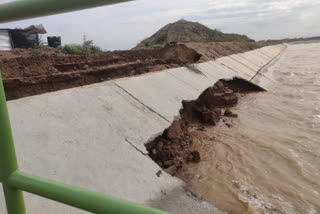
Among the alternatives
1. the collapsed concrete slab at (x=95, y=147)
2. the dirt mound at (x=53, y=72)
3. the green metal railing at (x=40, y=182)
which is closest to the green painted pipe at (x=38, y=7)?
the green metal railing at (x=40, y=182)

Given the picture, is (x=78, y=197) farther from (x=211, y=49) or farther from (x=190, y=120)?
(x=211, y=49)

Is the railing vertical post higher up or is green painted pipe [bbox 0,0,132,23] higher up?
green painted pipe [bbox 0,0,132,23]

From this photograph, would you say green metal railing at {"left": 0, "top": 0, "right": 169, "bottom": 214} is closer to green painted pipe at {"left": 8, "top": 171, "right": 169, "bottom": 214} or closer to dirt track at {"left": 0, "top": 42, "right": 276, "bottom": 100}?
green painted pipe at {"left": 8, "top": 171, "right": 169, "bottom": 214}

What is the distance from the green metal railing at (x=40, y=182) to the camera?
0.60 metres

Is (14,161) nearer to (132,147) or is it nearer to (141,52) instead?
(132,147)

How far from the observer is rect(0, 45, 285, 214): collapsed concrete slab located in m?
2.07

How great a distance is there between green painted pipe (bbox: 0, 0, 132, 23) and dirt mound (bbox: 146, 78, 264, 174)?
2.30m

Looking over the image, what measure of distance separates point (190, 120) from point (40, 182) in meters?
3.85

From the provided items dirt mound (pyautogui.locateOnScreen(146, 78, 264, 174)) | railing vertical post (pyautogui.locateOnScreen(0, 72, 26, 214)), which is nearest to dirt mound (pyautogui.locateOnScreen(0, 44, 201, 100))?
dirt mound (pyautogui.locateOnScreen(146, 78, 264, 174))

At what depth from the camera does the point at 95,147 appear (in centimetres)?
239

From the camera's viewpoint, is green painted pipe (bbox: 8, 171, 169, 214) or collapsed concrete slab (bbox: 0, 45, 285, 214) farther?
collapsed concrete slab (bbox: 0, 45, 285, 214)

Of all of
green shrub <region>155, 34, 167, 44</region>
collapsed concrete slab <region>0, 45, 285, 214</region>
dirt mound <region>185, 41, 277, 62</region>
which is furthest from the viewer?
green shrub <region>155, 34, 167, 44</region>

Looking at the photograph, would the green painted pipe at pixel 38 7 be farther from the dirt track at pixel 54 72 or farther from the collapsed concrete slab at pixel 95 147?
the dirt track at pixel 54 72

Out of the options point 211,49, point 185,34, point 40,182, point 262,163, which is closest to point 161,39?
point 185,34
